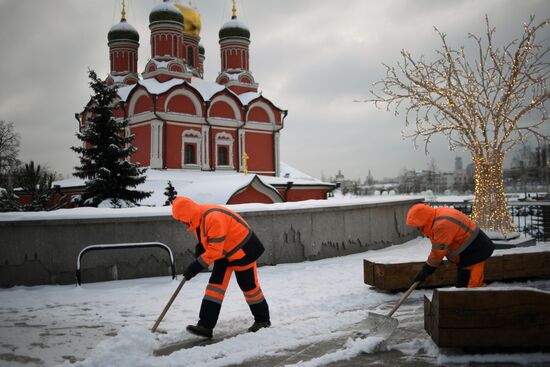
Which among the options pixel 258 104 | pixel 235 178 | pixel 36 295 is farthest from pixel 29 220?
pixel 258 104

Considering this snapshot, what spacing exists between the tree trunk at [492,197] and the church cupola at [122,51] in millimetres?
29924

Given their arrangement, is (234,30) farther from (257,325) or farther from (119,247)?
(257,325)

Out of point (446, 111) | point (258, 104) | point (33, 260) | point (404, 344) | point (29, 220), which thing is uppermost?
point (258, 104)

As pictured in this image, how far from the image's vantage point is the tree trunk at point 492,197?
11.2m

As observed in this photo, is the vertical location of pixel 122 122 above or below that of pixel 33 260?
above

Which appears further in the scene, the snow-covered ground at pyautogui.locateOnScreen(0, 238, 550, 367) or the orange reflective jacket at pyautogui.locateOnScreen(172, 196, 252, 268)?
the orange reflective jacket at pyautogui.locateOnScreen(172, 196, 252, 268)

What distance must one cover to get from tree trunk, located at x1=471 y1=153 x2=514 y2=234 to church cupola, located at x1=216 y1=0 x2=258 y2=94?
2668 centimetres

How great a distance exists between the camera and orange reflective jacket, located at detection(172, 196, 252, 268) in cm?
505

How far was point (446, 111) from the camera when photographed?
11508 millimetres

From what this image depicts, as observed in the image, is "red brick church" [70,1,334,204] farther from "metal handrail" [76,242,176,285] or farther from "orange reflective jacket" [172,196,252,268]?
"orange reflective jacket" [172,196,252,268]

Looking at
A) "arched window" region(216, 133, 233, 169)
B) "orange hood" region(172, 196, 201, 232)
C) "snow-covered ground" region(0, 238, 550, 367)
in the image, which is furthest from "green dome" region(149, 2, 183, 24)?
"orange hood" region(172, 196, 201, 232)

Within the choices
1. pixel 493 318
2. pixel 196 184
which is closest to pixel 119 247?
pixel 493 318

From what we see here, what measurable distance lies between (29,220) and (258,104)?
2713cm

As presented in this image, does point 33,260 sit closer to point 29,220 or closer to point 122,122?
point 29,220
